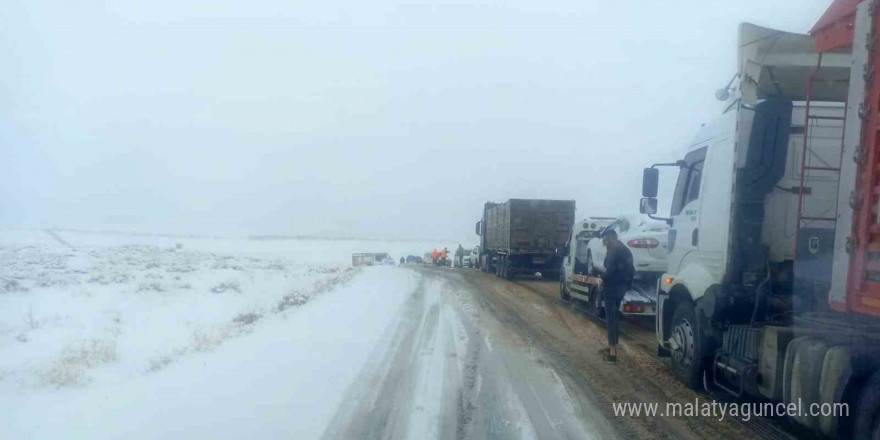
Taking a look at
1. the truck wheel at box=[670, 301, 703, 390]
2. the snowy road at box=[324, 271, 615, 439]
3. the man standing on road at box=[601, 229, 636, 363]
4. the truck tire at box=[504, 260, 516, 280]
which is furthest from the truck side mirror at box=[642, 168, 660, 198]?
the truck tire at box=[504, 260, 516, 280]

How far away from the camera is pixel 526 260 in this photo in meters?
28.4

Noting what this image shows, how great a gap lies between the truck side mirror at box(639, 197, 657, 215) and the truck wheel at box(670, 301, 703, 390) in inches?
56.4

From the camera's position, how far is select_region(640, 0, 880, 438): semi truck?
480 cm

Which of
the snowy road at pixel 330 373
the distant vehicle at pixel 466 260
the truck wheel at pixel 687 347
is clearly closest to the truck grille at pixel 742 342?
the truck wheel at pixel 687 347

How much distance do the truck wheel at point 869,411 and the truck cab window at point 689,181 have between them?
3965 mm

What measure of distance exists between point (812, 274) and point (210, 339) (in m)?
8.38

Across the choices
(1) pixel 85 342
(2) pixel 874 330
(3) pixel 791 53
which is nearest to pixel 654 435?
(2) pixel 874 330

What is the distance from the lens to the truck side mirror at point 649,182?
8.95m

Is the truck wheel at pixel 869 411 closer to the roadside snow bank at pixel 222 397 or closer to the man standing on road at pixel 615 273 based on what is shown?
the roadside snow bank at pixel 222 397

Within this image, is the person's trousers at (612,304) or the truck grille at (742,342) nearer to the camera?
the truck grille at (742,342)

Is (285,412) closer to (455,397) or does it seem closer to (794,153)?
(455,397)

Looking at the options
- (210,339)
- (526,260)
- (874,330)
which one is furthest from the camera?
(526,260)

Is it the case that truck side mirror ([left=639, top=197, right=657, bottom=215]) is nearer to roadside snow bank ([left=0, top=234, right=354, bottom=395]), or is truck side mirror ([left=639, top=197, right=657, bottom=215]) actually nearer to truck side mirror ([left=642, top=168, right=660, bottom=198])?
truck side mirror ([left=642, top=168, right=660, bottom=198])

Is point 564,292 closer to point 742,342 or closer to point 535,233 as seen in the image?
point 535,233
